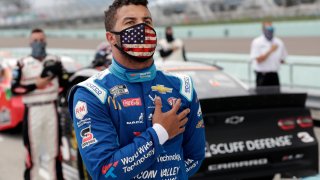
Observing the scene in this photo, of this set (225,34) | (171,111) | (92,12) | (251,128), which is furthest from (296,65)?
(92,12)

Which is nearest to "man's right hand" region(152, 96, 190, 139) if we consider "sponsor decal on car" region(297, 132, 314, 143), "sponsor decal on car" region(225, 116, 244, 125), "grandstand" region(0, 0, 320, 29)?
"sponsor decal on car" region(225, 116, 244, 125)

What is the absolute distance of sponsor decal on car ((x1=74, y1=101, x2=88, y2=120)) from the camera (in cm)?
230

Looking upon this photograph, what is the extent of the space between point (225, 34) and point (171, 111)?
4266cm

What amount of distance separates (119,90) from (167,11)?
3559 inches

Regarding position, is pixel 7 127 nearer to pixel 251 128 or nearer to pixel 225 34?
pixel 251 128

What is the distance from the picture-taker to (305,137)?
5.07 meters

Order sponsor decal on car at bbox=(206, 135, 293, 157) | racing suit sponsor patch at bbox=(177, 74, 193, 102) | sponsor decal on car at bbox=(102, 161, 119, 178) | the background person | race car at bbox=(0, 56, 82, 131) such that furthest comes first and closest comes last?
the background person < race car at bbox=(0, 56, 82, 131) < sponsor decal on car at bbox=(206, 135, 293, 157) < racing suit sponsor patch at bbox=(177, 74, 193, 102) < sponsor decal on car at bbox=(102, 161, 119, 178)

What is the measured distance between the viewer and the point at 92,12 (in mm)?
109250

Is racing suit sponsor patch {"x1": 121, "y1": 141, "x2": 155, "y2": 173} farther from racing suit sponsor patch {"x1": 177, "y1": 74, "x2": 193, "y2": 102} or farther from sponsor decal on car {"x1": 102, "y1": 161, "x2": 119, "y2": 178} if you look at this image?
racing suit sponsor patch {"x1": 177, "y1": 74, "x2": 193, "y2": 102}

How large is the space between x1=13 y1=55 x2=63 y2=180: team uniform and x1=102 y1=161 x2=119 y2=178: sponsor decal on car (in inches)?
139

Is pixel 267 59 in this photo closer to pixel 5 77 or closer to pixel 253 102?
pixel 5 77

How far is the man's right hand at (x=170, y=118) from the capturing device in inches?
90.6

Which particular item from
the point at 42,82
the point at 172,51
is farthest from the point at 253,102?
the point at 172,51

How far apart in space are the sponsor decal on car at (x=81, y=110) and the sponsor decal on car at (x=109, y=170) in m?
0.24
